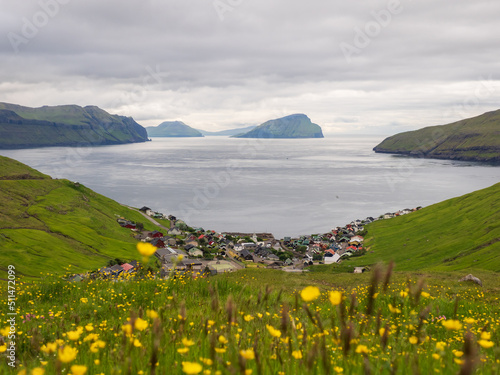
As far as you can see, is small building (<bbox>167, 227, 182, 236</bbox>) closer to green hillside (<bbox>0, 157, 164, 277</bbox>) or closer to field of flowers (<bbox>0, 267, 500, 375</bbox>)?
green hillside (<bbox>0, 157, 164, 277</bbox>)

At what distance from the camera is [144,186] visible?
194 metres

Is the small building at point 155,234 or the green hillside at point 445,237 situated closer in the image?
the green hillside at point 445,237

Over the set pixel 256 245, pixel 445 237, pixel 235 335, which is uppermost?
pixel 235 335

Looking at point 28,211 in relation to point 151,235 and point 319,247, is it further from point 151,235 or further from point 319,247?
point 319,247

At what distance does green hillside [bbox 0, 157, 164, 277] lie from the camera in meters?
71.6

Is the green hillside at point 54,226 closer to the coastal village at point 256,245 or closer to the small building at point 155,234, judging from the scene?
the small building at point 155,234

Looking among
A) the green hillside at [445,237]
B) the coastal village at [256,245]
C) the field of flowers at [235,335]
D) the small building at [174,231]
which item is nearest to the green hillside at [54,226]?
the small building at [174,231]

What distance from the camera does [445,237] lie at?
89.4 metres

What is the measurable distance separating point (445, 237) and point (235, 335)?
99195mm

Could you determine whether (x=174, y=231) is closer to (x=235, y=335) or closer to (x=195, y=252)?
(x=195, y=252)

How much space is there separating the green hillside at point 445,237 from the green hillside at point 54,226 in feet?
208

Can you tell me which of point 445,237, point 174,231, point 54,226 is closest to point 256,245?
point 174,231

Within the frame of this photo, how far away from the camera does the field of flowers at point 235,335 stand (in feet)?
8.74

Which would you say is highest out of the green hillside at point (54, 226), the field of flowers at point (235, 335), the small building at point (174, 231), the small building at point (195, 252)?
the field of flowers at point (235, 335)
